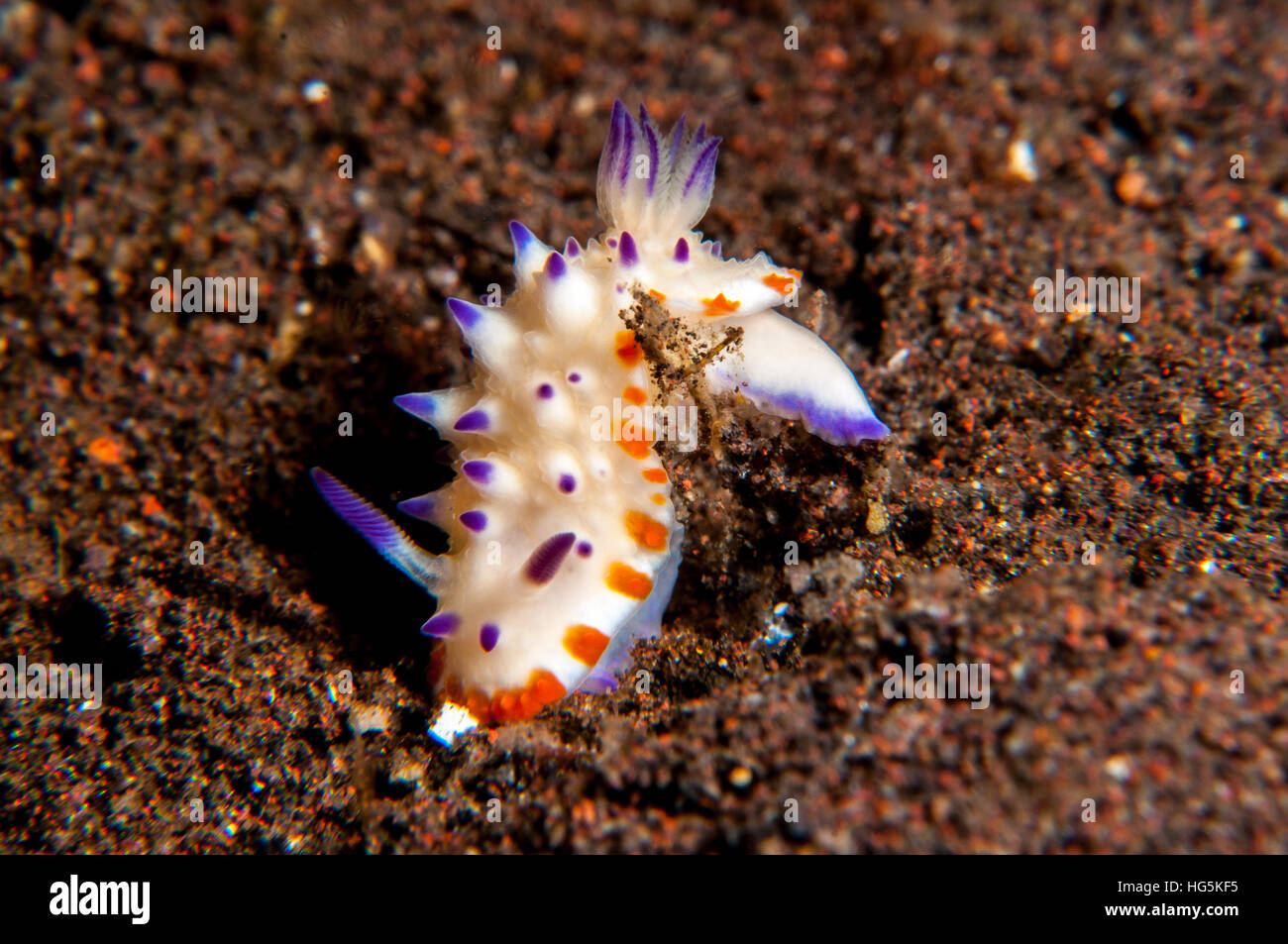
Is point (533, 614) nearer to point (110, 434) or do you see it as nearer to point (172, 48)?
point (110, 434)

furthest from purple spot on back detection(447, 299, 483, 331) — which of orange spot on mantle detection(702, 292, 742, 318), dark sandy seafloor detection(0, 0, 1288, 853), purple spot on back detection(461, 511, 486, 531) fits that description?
dark sandy seafloor detection(0, 0, 1288, 853)

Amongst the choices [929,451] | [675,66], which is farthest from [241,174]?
[929,451]

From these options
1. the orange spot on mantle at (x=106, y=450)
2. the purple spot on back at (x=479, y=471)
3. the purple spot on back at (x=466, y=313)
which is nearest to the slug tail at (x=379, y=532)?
the purple spot on back at (x=479, y=471)

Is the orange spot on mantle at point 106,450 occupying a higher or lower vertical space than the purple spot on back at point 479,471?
higher

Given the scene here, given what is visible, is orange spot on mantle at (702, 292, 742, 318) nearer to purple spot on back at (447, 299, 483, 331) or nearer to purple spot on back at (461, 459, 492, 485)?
purple spot on back at (447, 299, 483, 331)

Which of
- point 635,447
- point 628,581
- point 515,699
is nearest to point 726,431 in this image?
point 635,447

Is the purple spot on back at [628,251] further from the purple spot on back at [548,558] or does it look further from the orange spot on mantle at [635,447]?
the purple spot on back at [548,558]

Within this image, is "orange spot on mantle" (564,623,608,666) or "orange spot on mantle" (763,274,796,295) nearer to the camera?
"orange spot on mantle" (564,623,608,666)
